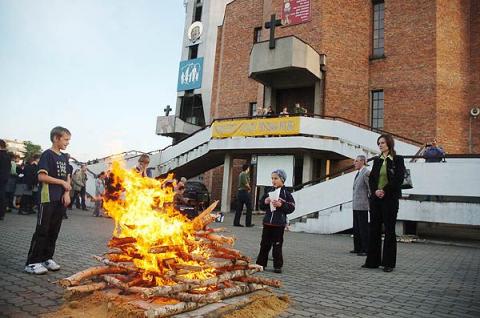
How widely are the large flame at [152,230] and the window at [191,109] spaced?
40346 millimetres

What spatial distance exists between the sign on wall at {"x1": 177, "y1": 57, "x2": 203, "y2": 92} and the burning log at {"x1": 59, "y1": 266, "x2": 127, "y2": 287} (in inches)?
1574

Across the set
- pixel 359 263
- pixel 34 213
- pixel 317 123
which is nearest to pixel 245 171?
pixel 317 123

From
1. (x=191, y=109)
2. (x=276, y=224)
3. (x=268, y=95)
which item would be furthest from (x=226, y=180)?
(x=191, y=109)

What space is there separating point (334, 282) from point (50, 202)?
14.0 feet

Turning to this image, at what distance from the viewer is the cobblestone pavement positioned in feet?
13.5

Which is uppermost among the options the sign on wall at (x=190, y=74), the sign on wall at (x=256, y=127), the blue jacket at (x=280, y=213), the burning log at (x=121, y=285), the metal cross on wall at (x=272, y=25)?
the sign on wall at (x=190, y=74)

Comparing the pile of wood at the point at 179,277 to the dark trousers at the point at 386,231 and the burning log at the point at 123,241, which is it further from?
the dark trousers at the point at 386,231

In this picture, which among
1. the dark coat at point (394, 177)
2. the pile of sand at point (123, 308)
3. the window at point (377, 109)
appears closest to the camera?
the pile of sand at point (123, 308)

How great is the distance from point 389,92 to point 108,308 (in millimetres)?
22984

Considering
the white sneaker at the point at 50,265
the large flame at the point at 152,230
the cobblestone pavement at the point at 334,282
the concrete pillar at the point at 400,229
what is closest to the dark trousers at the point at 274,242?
the cobblestone pavement at the point at 334,282

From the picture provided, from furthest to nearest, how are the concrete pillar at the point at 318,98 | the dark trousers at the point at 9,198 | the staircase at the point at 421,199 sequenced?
the concrete pillar at the point at 318,98 < the dark trousers at the point at 9,198 < the staircase at the point at 421,199

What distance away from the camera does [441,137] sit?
21.6m

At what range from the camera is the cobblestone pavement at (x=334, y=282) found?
412 centimetres

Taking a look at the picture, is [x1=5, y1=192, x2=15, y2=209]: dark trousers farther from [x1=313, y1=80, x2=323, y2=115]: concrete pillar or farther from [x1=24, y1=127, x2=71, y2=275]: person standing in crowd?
[x1=313, y1=80, x2=323, y2=115]: concrete pillar
